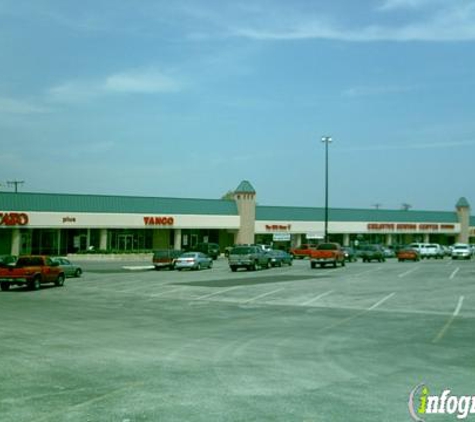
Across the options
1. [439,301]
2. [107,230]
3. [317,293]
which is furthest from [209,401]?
[107,230]

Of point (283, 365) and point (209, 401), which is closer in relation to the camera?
point (209, 401)

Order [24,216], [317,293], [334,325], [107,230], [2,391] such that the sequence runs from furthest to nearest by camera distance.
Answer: [107,230] → [24,216] → [317,293] → [334,325] → [2,391]

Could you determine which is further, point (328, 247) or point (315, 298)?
point (328, 247)

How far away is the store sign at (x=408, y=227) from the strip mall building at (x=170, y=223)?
13cm

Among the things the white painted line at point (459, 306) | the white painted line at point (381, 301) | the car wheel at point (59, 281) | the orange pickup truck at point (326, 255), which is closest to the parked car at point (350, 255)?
the orange pickup truck at point (326, 255)

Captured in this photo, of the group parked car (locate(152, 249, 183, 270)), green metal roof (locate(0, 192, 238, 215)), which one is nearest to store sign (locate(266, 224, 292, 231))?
green metal roof (locate(0, 192, 238, 215))

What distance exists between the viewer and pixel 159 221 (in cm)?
7525

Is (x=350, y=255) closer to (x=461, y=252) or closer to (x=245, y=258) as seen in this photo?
(x=461, y=252)

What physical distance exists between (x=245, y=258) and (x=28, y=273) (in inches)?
719

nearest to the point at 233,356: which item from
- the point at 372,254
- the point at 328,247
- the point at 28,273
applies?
the point at 28,273

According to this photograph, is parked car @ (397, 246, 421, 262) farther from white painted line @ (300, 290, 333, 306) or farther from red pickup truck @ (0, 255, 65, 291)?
red pickup truck @ (0, 255, 65, 291)

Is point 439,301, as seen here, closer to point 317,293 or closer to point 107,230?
point 317,293

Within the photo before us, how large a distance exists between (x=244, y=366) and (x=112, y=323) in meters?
8.36

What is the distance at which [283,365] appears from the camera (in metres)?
12.6
